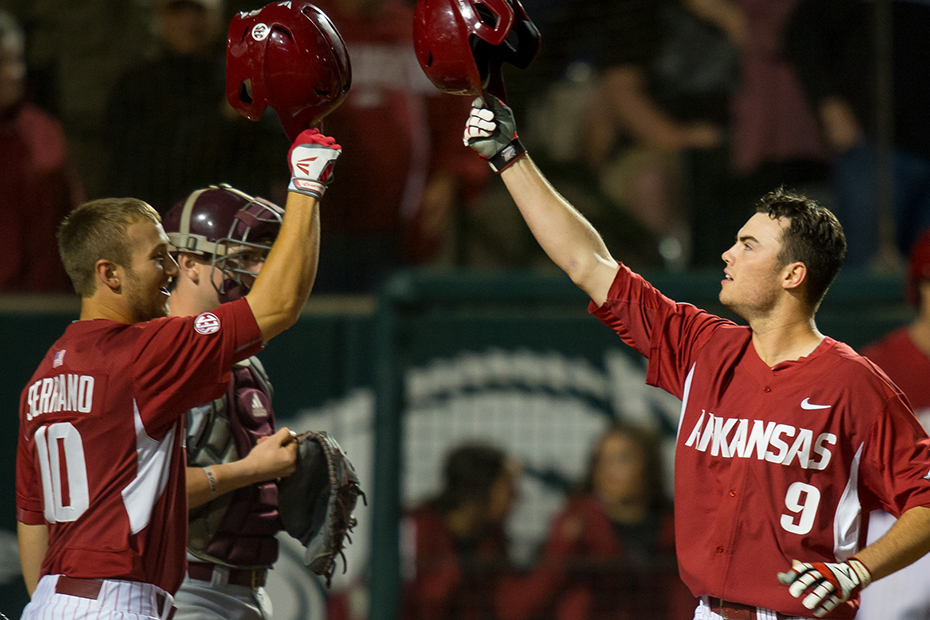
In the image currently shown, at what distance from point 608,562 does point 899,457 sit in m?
3.33

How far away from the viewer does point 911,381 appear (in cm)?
514

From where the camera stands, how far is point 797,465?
2758 mm

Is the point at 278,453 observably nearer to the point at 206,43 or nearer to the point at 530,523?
the point at 530,523

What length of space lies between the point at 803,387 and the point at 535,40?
1317mm

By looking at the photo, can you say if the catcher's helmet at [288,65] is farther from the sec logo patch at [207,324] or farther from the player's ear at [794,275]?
the player's ear at [794,275]

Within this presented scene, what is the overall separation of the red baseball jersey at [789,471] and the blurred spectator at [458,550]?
10.2 feet

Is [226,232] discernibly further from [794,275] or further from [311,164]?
[794,275]

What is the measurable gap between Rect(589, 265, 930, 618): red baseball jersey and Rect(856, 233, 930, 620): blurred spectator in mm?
2483

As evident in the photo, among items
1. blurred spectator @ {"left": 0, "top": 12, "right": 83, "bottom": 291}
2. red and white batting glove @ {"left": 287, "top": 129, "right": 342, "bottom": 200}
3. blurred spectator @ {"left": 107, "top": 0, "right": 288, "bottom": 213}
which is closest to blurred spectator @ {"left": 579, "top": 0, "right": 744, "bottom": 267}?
blurred spectator @ {"left": 107, "top": 0, "right": 288, "bottom": 213}

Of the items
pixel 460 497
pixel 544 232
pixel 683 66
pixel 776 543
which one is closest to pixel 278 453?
pixel 544 232

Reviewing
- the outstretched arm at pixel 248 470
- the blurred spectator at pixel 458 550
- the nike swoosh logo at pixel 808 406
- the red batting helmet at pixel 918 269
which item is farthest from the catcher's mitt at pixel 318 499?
the red batting helmet at pixel 918 269

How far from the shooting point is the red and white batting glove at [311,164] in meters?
2.79

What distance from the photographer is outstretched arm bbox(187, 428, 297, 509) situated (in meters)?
3.07

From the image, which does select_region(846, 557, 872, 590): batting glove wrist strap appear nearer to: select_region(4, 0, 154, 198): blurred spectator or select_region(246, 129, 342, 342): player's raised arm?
select_region(246, 129, 342, 342): player's raised arm
